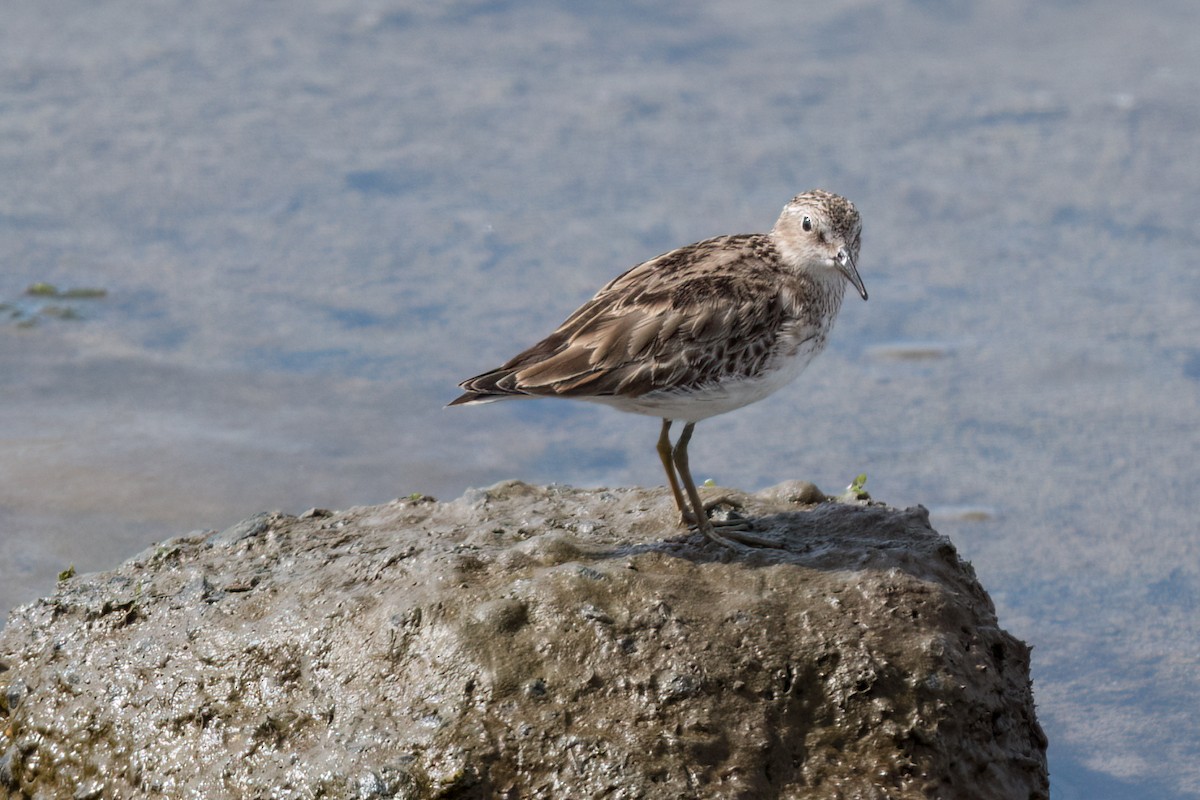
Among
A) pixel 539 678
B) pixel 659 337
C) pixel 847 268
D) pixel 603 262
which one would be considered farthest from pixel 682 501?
pixel 603 262

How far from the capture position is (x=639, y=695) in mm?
5051

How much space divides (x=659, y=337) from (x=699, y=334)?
16 centimetres

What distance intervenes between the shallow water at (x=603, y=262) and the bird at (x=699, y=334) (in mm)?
2425

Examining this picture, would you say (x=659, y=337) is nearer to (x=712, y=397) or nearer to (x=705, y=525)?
(x=712, y=397)

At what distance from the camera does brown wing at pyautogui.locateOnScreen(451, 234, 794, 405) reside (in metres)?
5.95

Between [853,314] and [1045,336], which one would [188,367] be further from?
[1045,336]

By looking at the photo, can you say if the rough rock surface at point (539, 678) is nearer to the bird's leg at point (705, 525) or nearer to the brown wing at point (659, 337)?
the bird's leg at point (705, 525)

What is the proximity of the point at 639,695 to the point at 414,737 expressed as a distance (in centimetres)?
76

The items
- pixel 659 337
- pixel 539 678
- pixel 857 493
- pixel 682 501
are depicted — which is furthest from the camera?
pixel 857 493

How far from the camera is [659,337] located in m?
6.01

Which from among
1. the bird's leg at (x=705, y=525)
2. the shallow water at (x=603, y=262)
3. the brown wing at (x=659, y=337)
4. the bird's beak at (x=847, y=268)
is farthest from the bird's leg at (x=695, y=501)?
the shallow water at (x=603, y=262)

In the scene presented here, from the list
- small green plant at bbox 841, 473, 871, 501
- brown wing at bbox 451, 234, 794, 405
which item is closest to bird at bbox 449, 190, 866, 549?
brown wing at bbox 451, 234, 794, 405

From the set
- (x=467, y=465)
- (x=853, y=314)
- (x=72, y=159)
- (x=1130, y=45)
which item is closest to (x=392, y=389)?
(x=467, y=465)

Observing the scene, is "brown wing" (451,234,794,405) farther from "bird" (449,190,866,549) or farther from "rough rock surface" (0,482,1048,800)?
"rough rock surface" (0,482,1048,800)
